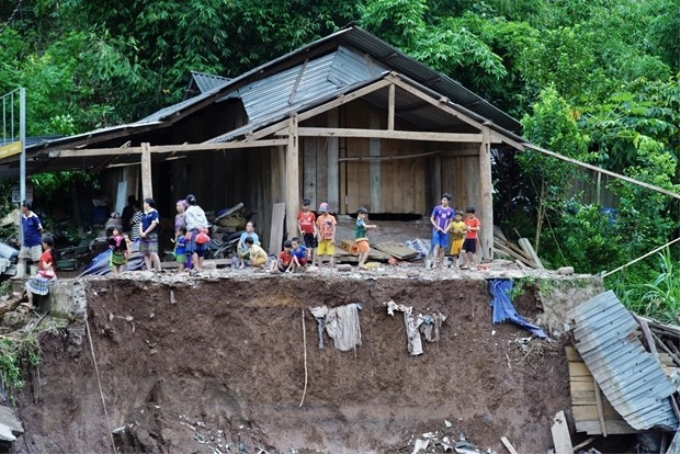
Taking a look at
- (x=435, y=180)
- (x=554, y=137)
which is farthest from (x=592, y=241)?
(x=435, y=180)

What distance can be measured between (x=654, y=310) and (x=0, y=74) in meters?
17.4

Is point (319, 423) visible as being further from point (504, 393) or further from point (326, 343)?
point (504, 393)

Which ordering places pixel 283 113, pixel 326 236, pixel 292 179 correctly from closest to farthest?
pixel 326 236 < pixel 292 179 < pixel 283 113

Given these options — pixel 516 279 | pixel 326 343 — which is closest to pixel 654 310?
pixel 516 279

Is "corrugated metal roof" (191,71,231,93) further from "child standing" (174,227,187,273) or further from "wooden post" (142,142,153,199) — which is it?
"child standing" (174,227,187,273)

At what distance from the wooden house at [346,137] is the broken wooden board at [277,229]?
0.47 metres

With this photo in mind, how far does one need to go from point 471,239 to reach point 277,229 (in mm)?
3523

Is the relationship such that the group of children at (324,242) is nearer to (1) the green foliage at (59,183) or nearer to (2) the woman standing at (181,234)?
(2) the woman standing at (181,234)

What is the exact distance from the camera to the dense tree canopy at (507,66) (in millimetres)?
20234

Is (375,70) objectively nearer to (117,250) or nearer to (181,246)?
(181,246)

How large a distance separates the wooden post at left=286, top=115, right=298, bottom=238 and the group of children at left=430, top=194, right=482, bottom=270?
241 cm

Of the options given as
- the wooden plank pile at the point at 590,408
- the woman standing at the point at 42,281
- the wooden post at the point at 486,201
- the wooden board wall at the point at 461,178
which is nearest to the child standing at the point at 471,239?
the wooden post at the point at 486,201

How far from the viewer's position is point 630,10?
26406mm

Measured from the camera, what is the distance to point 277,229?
18.5 meters
